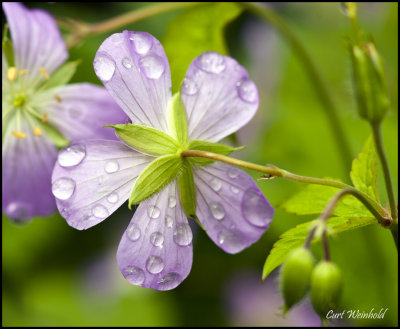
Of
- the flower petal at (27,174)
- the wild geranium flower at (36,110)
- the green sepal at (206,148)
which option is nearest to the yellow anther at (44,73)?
the wild geranium flower at (36,110)

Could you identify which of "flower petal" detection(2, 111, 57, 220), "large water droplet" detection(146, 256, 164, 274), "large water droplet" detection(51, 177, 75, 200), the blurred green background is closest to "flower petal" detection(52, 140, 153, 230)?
"large water droplet" detection(51, 177, 75, 200)

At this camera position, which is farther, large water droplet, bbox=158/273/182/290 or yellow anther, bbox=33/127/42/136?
yellow anther, bbox=33/127/42/136

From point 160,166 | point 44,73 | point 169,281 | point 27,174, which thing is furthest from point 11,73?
point 169,281

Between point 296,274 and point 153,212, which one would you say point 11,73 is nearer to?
point 153,212

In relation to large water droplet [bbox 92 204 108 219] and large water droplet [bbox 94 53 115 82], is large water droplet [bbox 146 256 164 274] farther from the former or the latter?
large water droplet [bbox 94 53 115 82]

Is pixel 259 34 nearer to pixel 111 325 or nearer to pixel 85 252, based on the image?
pixel 85 252

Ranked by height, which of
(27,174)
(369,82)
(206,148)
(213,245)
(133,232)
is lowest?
(213,245)

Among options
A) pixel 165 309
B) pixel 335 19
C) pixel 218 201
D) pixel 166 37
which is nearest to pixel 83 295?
pixel 165 309
